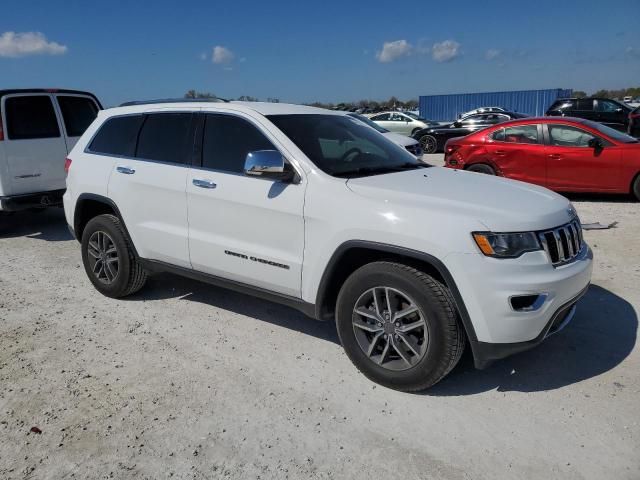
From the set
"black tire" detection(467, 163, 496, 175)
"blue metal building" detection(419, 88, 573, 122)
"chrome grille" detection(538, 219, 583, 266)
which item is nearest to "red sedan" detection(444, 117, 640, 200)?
"black tire" detection(467, 163, 496, 175)

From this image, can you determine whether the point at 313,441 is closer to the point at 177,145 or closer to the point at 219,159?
the point at 219,159

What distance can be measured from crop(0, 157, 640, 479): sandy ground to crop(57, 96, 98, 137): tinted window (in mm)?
4032

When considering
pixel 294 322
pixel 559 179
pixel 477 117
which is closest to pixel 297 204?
pixel 294 322

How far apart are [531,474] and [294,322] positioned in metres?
2.31

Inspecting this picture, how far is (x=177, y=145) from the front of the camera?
4.44 meters

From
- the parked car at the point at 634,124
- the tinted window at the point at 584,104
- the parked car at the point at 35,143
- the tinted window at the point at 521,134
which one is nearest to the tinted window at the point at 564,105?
the tinted window at the point at 584,104

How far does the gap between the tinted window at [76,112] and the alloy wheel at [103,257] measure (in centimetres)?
369

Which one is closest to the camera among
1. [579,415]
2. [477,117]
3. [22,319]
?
[579,415]

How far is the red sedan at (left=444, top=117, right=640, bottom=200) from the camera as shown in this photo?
8.70 metres

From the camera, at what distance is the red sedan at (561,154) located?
870 centimetres

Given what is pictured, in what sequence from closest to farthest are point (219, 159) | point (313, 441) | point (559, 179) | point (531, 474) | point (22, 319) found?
1. point (531, 474)
2. point (313, 441)
3. point (219, 159)
4. point (22, 319)
5. point (559, 179)

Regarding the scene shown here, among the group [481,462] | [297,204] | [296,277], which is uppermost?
[297,204]

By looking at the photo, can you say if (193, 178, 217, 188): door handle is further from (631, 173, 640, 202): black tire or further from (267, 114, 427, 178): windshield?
(631, 173, 640, 202): black tire

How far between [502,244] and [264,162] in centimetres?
157
